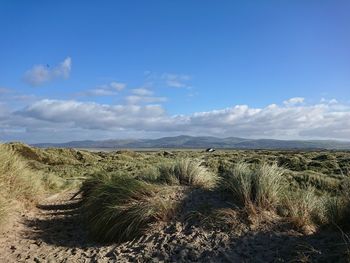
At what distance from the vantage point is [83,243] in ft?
28.7

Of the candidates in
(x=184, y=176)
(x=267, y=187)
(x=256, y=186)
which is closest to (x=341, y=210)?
(x=267, y=187)

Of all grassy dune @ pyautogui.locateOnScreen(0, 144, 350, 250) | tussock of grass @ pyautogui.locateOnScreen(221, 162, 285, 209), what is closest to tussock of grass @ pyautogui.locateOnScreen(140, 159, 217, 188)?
grassy dune @ pyautogui.locateOnScreen(0, 144, 350, 250)

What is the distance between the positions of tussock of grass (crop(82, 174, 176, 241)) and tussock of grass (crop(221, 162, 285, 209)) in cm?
123

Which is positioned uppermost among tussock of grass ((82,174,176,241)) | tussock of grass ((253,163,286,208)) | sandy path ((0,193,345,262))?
tussock of grass ((253,163,286,208))

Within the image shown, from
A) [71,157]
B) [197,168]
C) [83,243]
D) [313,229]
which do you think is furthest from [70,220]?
[71,157]

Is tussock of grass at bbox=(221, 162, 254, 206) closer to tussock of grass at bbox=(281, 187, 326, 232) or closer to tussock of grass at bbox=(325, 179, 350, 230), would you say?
tussock of grass at bbox=(281, 187, 326, 232)

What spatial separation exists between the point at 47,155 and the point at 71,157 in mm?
4908

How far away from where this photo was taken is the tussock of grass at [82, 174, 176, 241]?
850cm

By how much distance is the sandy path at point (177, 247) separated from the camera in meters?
6.88

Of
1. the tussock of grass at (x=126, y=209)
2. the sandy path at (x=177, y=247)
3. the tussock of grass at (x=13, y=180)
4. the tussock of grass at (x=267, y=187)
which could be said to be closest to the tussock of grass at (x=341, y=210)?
the sandy path at (x=177, y=247)

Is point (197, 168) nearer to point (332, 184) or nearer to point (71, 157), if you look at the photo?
point (332, 184)

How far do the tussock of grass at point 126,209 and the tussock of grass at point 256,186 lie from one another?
4.03 feet

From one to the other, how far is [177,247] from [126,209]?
1628mm

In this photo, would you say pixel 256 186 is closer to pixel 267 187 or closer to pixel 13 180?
pixel 267 187
